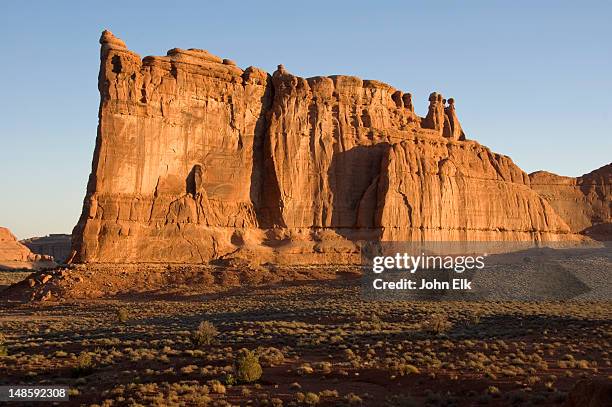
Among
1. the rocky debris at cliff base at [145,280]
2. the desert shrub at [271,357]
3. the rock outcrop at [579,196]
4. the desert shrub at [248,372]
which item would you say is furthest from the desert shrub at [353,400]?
the rock outcrop at [579,196]

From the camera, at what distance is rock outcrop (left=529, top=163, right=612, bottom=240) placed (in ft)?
327

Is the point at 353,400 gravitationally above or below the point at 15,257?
below

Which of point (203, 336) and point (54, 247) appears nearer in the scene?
point (203, 336)

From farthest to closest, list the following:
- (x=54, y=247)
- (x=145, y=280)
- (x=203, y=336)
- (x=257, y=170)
A: (x=54, y=247) < (x=257, y=170) < (x=145, y=280) < (x=203, y=336)

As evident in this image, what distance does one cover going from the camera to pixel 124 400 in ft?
46.7

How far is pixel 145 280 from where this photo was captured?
49.3 meters

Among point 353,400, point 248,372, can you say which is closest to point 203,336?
point 248,372

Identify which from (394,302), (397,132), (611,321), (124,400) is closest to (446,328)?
(611,321)

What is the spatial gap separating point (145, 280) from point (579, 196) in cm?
7618

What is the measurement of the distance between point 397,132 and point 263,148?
16.6m

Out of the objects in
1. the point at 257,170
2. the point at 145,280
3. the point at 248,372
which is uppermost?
the point at 257,170

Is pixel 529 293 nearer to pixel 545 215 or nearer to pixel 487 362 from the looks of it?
pixel 487 362

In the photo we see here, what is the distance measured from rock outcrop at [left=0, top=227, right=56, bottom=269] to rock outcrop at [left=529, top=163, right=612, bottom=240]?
3006 inches

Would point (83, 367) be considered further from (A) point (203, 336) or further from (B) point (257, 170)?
(B) point (257, 170)
